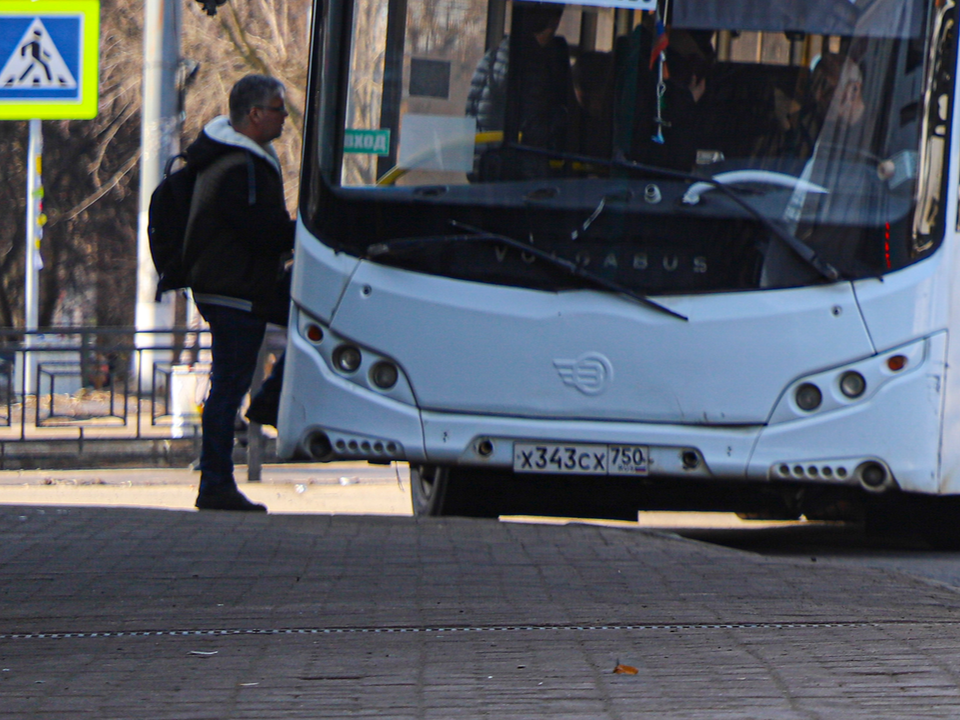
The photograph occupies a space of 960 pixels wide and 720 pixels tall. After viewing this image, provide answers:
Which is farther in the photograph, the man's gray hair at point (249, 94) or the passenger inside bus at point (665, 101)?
the man's gray hair at point (249, 94)

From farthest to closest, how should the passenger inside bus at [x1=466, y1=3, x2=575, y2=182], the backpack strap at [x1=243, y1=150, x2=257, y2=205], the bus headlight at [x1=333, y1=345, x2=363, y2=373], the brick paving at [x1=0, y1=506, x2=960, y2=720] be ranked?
the backpack strap at [x1=243, y1=150, x2=257, y2=205] → the bus headlight at [x1=333, y1=345, x2=363, y2=373] → the passenger inside bus at [x1=466, y1=3, x2=575, y2=182] → the brick paving at [x1=0, y1=506, x2=960, y2=720]

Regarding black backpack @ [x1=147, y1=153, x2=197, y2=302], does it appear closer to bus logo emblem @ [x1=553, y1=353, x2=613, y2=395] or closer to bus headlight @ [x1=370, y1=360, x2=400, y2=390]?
bus headlight @ [x1=370, y1=360, x2=400, y2=390]

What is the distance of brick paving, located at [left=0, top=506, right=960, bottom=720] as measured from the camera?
3.80 metres

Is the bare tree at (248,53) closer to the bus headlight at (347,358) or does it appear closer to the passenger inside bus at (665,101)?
the bus headlight at (347,358)

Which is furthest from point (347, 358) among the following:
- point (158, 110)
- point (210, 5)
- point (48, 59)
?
point (158, 110)

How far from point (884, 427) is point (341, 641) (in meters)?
2.76

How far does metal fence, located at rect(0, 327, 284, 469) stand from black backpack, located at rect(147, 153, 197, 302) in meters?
4.39

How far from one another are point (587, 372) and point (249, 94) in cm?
205

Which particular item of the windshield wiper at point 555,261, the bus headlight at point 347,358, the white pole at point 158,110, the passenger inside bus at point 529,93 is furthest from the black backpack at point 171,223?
the white pole at point 158,110

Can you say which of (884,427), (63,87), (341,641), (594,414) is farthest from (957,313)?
(63,87)

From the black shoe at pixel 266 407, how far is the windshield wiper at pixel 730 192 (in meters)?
1.63

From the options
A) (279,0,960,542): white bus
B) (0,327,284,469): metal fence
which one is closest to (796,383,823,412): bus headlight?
(279,0,960,542): white bus

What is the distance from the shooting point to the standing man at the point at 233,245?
7.10m

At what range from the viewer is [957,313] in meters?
6.38
